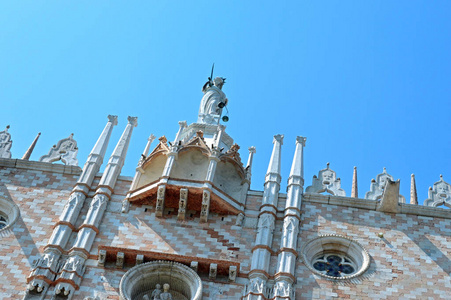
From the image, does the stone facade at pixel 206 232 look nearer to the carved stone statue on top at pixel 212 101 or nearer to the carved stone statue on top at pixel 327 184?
the carved stone statue on top at pixel 327 184

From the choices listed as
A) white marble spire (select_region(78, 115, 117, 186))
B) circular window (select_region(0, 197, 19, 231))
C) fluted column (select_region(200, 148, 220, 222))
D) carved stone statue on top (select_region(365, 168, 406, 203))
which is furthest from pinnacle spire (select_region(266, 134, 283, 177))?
circular window (select_region(0, 197, 19, 231))

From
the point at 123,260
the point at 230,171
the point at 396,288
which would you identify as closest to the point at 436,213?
the point at 396,288

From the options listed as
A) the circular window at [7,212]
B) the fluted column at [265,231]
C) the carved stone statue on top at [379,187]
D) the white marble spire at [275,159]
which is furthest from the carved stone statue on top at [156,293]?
the carved stone statue on top at [379,187]

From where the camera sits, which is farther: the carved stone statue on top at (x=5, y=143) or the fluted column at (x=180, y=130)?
the fluted column at (x=180, y=130)

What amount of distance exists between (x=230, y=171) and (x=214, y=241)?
10.1ft

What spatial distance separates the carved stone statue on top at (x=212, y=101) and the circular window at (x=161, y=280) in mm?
7446

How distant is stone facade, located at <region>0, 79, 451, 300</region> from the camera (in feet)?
64.1

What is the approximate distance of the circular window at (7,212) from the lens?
2147cm

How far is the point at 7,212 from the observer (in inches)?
858

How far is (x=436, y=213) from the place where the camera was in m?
21.9

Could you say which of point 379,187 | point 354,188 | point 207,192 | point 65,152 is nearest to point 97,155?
point 65,152

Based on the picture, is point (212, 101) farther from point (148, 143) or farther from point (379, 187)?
point (379, 187)

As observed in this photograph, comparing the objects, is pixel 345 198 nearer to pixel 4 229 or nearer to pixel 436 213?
pixel 436 213

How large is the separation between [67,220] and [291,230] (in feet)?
20.5
